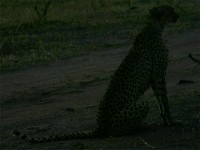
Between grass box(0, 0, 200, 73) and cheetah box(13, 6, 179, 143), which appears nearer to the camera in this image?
cheetah box(13, 6, 179, 143)

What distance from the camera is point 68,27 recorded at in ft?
59.9

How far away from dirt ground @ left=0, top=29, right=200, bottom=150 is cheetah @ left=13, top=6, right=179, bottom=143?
112 millimetres

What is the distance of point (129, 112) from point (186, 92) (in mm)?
2679

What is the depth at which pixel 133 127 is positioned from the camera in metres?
7.43

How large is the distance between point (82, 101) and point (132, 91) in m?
2.82

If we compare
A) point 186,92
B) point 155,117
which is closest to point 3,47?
point 186,92

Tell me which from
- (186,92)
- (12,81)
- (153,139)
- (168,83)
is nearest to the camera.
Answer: (153,139)

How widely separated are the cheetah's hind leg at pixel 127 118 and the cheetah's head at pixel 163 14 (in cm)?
133

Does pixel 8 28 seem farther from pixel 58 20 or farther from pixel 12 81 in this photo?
pixel 12 81

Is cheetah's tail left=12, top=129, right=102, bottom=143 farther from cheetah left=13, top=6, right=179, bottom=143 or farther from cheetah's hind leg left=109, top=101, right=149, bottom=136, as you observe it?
cheetah's hind leg left=109, top=101, right=149, bottom=136

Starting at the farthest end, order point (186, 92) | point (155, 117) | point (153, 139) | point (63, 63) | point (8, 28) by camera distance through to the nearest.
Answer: point (8, 28)
point (63, 63)
point (186, 92)
point (155, 117)
point (153, 139)

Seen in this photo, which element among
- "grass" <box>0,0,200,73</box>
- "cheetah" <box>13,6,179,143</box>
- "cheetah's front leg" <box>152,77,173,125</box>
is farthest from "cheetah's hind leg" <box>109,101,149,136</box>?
"grass" <box>0,0,200,73</box>

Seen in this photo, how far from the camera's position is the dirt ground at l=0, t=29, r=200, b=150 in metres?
7.23

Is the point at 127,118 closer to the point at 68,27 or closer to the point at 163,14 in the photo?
the point at 163,14
